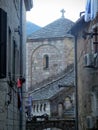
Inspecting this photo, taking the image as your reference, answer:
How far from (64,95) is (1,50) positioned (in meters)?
36.9

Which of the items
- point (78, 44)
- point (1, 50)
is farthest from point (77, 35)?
point (1, 50)

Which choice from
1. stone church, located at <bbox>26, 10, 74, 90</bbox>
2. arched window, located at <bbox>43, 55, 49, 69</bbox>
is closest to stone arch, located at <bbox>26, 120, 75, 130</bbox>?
stone church, located at <bbox>26, 10, 74, 90</bbox>

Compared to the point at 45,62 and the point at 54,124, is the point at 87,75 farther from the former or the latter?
the point at 45,62

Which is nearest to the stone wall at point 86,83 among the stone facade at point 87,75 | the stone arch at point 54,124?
the stone facade at point 87,75

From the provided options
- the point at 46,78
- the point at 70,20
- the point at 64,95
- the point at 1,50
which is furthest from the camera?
the point at 70,20

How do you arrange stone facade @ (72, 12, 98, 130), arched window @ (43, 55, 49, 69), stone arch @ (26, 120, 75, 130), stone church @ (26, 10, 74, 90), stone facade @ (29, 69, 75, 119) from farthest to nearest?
arched window @ (43, 55, 49, 69), stone church @ (26, 10, 74, 90), stone facade @ (29, 69, 75, 119), stone arch @ (26, 120, 75, 130), stone facade @ (72, 12, 98, 130)

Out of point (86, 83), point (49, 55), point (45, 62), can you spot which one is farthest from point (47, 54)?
point (86, 83)

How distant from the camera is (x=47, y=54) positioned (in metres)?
56.4

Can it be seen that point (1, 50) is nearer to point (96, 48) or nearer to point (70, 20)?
point (96, 48)

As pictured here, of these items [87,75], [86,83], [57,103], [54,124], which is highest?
[87,75]

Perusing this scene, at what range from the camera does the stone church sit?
183 ft

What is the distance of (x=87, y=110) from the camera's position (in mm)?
24094

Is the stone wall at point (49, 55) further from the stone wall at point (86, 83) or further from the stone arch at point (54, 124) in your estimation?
the stone wall at point (86, 83)

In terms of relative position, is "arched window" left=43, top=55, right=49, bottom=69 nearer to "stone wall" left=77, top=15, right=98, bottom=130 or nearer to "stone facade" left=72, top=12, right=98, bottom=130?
"stone facade" left=72, top=12, right=98, bottom=130
